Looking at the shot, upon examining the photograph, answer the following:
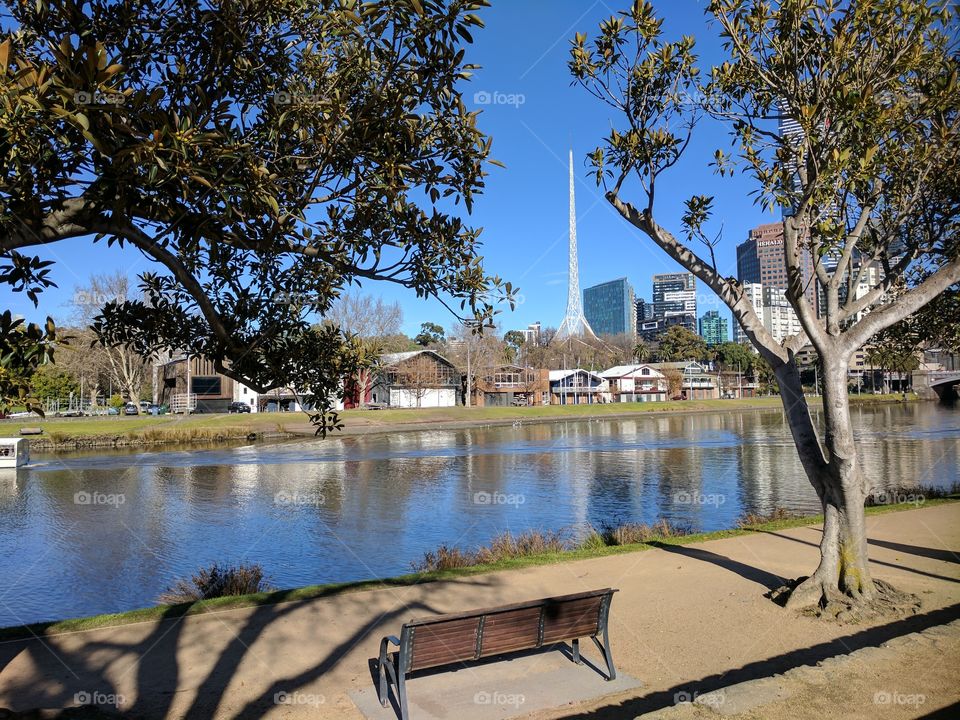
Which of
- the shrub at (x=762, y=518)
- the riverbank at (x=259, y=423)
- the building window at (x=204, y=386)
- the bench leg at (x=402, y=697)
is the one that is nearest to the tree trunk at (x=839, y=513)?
the bench leg at (x=402, y=697)

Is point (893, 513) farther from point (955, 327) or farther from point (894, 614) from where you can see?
point (894, 614)

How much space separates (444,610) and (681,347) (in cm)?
13222

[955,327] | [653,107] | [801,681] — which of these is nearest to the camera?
[801,681]

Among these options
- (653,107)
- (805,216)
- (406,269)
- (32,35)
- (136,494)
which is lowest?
(136,494)

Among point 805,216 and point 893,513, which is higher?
point 805,216

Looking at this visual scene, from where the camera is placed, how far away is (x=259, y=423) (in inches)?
2290

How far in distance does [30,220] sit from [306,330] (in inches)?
101

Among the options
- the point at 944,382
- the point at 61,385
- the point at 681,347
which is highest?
the point at 681,347

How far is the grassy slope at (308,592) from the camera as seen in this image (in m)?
8.81

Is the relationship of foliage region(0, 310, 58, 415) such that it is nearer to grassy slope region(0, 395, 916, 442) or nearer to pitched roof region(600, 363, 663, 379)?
grassy slope region(0, 395, 916, 442)

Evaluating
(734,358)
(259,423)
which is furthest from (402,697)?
(734,358)

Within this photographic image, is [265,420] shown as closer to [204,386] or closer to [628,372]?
[204,386]

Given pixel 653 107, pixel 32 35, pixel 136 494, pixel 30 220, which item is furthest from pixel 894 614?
pixel 136 494

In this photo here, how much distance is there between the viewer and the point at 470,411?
76750mm
